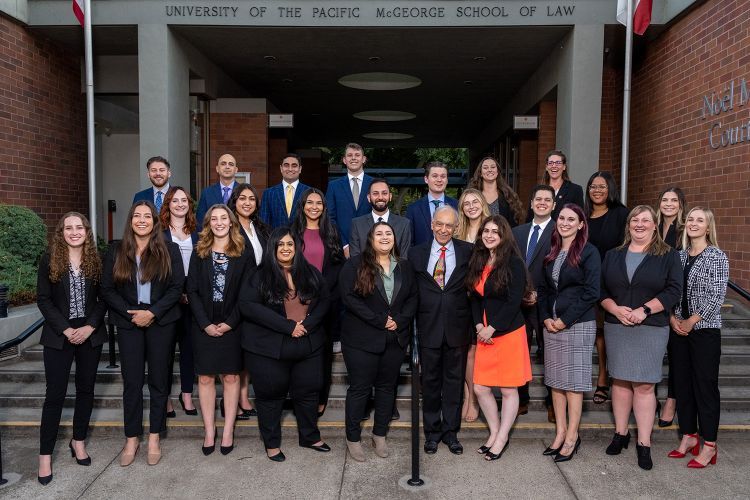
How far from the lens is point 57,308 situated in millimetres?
4008

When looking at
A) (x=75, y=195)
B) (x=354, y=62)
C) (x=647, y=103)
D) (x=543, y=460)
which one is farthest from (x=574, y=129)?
(x=75, y=195)

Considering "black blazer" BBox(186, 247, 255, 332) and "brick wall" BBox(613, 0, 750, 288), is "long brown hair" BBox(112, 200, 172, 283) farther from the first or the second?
"brick wall" BBox(613, 0, 750, 288)

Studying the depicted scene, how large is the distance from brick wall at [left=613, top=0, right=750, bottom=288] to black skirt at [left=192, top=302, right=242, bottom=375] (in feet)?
17.9

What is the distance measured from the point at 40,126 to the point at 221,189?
15.8 ft

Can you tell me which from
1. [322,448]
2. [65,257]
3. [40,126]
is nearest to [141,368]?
[65,257]

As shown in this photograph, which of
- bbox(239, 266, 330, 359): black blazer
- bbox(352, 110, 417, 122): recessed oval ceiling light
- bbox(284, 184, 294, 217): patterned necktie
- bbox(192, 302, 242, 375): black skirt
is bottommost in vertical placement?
bbox(192, 302, 242, 375): black skirt

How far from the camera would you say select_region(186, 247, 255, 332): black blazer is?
4.29 m

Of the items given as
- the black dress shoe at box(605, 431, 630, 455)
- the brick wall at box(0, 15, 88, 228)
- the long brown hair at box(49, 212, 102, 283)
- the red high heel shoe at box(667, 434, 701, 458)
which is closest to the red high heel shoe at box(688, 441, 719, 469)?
the red high heel shoe at box(667, 434, 701, 458)

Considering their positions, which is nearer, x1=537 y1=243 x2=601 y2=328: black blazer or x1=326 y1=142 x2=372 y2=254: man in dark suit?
→ x1=537 y1=243 x2=601 y2=328: black blazer

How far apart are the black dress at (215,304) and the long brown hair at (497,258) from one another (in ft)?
5.54

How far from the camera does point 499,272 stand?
4.16 m

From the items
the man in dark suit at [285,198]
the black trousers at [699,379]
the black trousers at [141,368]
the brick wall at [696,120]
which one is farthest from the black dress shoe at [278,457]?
the brick wall at [696,120]

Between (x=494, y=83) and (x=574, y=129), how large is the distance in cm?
410

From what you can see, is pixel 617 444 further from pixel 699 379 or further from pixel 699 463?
pixel 699 379
